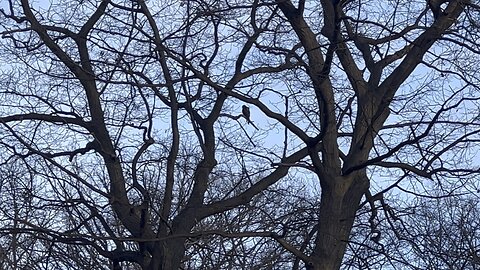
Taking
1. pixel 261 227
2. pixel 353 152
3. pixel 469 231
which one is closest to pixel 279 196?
A: pixel 261 227

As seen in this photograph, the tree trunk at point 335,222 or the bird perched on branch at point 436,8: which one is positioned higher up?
the bird perched on branch at point 436,8

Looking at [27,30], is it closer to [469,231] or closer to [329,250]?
[329,250]

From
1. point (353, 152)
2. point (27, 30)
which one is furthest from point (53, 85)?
point (353, 152)

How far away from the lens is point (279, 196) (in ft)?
35.4

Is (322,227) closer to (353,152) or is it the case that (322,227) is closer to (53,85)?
(353,152)

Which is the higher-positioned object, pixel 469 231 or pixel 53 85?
pixel 469 231

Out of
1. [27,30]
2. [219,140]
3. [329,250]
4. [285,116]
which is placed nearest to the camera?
[329,250]

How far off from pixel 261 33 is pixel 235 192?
314 cm

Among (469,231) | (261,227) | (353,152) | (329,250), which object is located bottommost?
(329,250)

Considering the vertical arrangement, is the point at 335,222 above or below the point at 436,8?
below

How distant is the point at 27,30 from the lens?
32.4 feet

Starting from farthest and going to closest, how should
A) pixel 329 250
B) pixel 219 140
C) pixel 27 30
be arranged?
pixel 219 140 → pixel 27 30 → pixel 329 250

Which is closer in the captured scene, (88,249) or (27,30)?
(27,30)

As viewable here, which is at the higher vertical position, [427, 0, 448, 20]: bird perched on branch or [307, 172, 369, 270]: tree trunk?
[427, 0, 448, 20]: bird perched on branch
